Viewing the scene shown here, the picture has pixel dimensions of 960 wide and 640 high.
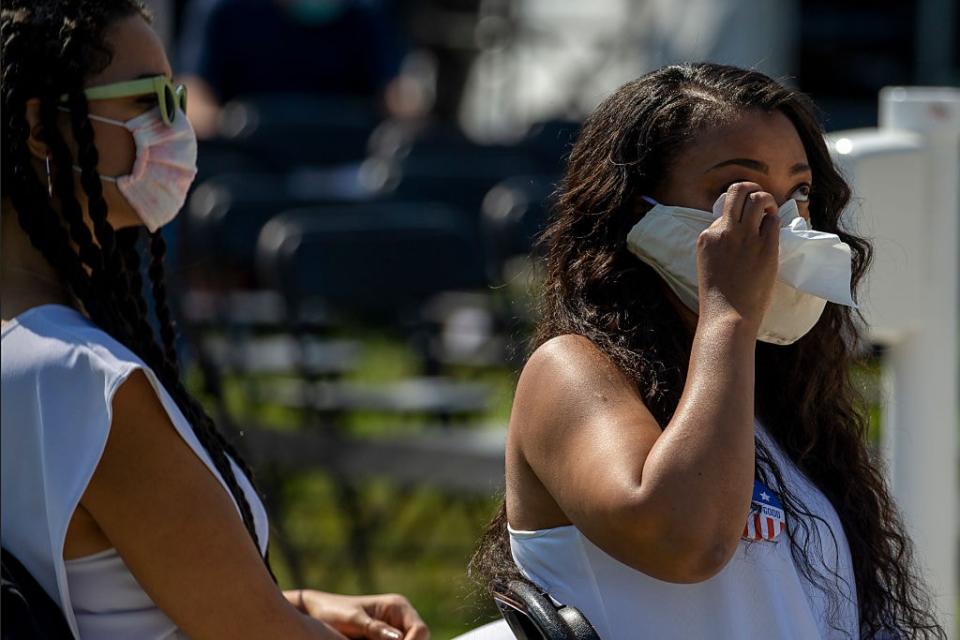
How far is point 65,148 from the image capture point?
1.98 meters

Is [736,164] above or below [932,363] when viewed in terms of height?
above

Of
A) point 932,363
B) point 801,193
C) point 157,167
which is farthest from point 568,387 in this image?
point 932,363

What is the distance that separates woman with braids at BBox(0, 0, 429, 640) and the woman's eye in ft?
2.64

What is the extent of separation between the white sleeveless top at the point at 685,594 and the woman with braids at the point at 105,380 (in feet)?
1.19

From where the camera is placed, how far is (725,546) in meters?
1.66

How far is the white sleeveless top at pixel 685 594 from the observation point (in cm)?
177

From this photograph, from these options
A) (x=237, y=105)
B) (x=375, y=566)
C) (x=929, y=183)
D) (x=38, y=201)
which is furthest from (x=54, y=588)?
(x=237, y=105)

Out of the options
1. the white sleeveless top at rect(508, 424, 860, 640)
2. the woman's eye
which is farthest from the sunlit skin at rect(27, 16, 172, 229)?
the woman's eye

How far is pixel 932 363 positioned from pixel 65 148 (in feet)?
5.22

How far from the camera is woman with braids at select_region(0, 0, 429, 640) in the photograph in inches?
71.5

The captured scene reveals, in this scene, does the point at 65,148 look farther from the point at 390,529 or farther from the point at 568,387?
the point at 390,529

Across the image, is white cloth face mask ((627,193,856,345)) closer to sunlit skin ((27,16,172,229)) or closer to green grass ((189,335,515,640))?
sunlit skin ((27,16,172,229))

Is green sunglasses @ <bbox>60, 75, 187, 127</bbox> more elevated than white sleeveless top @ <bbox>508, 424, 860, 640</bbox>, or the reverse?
green sunglasses @ <bbox>60, 75, 187, 127</bbox>

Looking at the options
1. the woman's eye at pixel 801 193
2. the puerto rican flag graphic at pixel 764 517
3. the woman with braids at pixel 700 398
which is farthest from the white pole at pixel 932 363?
the puerto rican flag graphic at pixel 764 517
